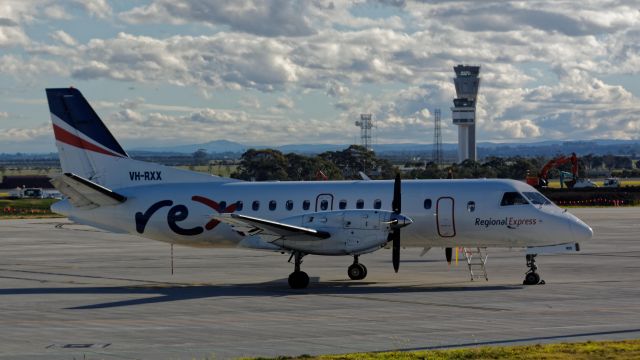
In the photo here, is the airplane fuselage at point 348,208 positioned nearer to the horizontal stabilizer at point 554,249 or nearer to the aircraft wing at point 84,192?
the horizontal stabilizer at point 554,249

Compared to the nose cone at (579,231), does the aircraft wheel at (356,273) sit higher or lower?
lower

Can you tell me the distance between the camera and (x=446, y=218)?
1054 inches

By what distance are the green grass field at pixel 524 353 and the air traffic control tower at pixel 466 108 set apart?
6923 inches

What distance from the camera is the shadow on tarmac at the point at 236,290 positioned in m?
24.9

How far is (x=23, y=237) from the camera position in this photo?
50.9m

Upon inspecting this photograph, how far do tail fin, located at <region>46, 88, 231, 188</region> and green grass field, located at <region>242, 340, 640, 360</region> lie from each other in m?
15.6

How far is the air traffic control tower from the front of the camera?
19312 centimetres

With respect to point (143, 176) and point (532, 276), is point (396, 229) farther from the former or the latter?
point (143, 176)

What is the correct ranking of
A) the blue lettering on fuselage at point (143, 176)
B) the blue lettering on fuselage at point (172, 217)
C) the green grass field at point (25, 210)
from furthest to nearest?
1. the green grass field at point (25, 210)
2. the blue lettering on fuselage at point (143, 176)
3. the blue lettering on fuselage at point (172, 217)

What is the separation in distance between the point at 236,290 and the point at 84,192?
600 centimetres

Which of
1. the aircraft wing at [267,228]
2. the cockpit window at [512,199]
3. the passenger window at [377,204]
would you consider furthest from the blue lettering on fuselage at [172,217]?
the cockpit window at [512,199]

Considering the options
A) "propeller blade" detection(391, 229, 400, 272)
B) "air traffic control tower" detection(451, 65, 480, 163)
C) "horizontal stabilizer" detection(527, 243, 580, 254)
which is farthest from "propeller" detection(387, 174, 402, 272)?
"air traffic control tower" detection(451, 65, 480, 163)

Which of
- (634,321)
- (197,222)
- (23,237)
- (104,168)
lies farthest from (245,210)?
(23,237)

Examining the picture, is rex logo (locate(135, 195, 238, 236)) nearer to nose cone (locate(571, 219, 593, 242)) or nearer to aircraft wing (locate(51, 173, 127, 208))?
aircraft wing (locate(51, 173, 127, 208))
